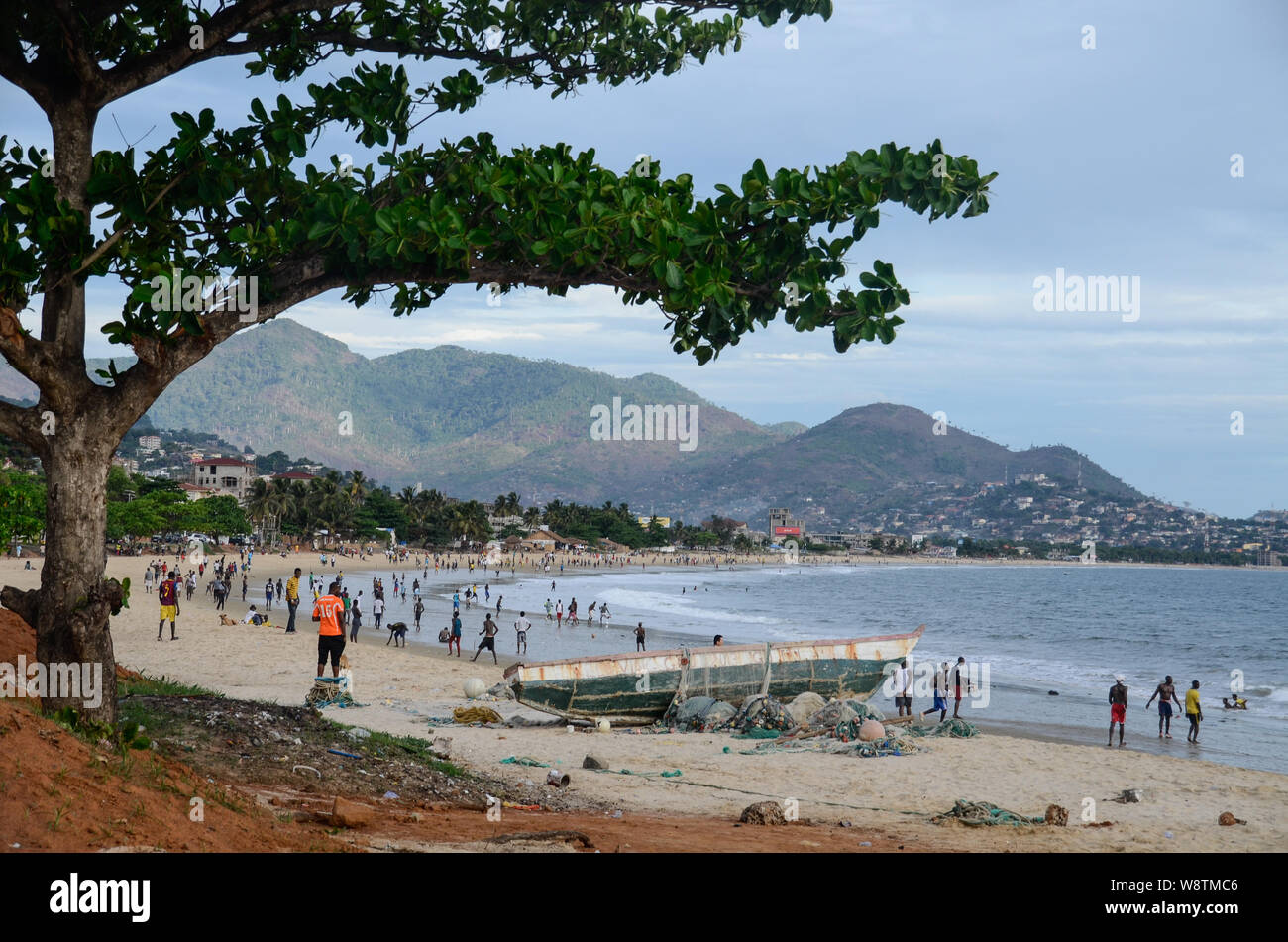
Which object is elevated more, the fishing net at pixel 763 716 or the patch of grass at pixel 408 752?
the patch of grass at pixel 408 752

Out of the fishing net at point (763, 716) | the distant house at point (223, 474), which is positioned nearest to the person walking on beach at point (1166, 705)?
the fishing net at point (763, 716)

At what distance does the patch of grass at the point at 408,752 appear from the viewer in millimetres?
11188

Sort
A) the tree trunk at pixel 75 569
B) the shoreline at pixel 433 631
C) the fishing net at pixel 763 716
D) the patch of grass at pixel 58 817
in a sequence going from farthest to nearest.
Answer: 1. the shoreline at pixel 433 631
2. the fishing net at pixel 763 716
3. the tree trunk at pixel 75 569
4. the patch of grass at pixel 58 817

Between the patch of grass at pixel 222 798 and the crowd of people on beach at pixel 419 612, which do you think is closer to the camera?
the patch of grass at pixel 222 798

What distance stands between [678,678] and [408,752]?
370 inches

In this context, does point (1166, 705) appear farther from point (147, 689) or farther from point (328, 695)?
point (147, 689)

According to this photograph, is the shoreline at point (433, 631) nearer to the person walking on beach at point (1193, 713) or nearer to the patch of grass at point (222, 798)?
the person walking on beach at point (1193, 713)

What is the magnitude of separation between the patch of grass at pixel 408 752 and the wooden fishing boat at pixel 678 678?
577 centimetres

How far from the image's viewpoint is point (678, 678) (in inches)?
809

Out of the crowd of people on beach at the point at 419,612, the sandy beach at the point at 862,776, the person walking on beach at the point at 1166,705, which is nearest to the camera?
the sandy beach at the point at 862,776

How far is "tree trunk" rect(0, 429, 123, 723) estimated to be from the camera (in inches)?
286

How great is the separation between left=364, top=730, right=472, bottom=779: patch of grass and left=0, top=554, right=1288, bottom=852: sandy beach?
3.44 feet

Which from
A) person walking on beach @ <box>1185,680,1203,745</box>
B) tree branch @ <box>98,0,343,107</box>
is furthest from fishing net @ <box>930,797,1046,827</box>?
person walking on beach @ <box>1185,680,1203,745</box>

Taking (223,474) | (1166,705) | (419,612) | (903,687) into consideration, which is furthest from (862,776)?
(223,474)
